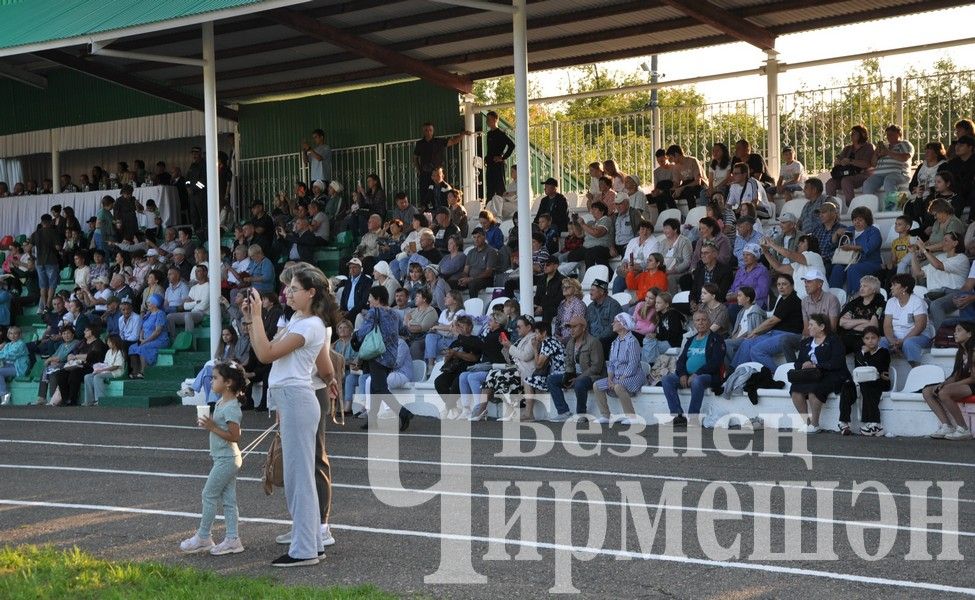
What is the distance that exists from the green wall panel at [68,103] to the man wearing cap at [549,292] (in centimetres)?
1489

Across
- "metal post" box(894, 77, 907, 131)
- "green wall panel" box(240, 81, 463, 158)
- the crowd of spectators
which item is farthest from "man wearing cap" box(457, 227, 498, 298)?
"green wall panel" box(240, 81, 463, 158)

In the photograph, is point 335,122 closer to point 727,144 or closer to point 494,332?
point 727,144

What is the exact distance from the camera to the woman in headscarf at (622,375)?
51.4 feet

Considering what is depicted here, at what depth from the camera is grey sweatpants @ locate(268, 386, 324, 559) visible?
7570 millimetres

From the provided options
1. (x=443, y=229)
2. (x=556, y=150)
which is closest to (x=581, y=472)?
(x=443, y=229)

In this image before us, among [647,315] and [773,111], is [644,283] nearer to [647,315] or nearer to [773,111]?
[647,315]

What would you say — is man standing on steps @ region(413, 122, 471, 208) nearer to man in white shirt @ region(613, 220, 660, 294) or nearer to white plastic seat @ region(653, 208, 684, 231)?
white plastic seat @ region(653, 208, 684, 231)

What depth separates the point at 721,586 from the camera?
704cm

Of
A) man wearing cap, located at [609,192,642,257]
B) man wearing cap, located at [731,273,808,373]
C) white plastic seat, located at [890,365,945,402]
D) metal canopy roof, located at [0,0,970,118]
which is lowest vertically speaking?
white plastic seat, located at [890,365,945,402]

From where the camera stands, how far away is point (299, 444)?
24.9 ft

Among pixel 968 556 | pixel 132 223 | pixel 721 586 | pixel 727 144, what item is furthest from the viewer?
pixel 132 223

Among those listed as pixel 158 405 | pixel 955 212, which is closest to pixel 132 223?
pixel 158 405

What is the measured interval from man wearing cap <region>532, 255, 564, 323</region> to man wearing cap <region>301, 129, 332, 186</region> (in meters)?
9.30

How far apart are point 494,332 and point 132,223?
40.8 ft
